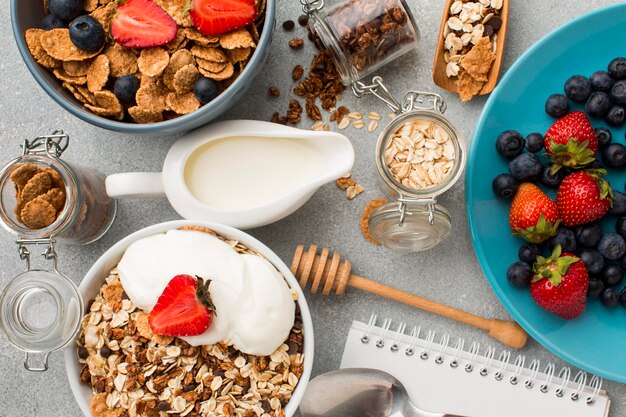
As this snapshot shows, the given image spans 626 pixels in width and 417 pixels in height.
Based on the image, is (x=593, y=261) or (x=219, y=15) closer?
(x=219, y=15)

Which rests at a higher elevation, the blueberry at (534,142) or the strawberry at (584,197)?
the blueberry at (534,142)

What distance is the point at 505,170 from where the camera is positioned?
46.8 inches

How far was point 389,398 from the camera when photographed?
3.88 ft

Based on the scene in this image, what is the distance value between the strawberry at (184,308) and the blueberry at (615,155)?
27.1 inches

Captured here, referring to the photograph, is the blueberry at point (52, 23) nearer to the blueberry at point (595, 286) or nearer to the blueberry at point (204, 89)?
the blueberry at point (204, 89)

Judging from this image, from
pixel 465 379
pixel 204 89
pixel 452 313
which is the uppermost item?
pixel 204 89

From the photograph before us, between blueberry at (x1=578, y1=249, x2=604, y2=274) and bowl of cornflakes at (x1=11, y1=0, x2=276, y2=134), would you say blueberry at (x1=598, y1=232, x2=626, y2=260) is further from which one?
bowl of cornflakes at (x1=11, y1=0, x2=276, y2=134)

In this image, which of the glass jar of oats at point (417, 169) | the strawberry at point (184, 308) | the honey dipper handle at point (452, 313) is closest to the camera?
the strawberry at point (184, 308)

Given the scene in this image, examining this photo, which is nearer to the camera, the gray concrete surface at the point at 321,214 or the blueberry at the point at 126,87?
the blueberry at the point at 126,87

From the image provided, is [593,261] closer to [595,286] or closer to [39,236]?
[595,286]

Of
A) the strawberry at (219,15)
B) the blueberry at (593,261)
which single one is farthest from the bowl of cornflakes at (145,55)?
the blueberry at (593,261)

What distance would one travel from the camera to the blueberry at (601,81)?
3.81 ft

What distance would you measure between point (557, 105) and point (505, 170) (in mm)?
135

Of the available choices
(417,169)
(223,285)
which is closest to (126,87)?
(223,285)
